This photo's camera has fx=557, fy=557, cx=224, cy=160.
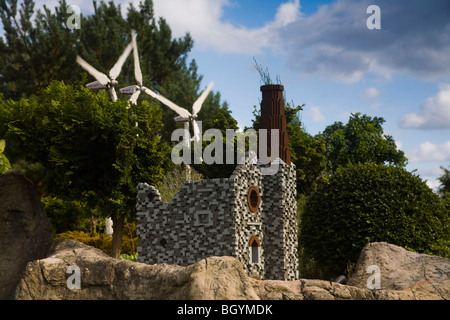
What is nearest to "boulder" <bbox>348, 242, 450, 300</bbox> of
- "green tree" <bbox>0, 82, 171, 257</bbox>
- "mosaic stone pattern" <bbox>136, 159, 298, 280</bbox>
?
"mosaic stone pattern" <bbox>136, 159, 298, 280</bbox>

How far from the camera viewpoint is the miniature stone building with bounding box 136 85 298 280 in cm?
1502

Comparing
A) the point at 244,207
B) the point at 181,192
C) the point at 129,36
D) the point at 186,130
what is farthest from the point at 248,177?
the point at 129,36

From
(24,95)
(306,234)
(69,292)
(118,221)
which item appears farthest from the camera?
(24,95)

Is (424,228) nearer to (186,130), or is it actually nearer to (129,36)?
(186,130)

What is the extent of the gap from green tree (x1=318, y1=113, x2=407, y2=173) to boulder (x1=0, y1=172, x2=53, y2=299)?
24.2 m

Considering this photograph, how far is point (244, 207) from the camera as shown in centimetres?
1539

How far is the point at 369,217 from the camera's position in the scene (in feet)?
52.6

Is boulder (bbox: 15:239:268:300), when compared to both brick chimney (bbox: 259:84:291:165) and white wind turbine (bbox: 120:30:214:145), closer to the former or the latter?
brick chimney (bbox: 259:84:291:165)

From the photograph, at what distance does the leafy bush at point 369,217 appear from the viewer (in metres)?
16.0

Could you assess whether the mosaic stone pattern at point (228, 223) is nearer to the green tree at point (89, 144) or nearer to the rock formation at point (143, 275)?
the rock formation at point (143, 275)

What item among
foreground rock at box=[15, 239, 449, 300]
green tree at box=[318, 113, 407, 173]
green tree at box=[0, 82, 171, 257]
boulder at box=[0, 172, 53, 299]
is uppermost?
green tree at box=[318, 113, 407, 173]

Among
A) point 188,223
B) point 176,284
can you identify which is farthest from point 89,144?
point 176,284

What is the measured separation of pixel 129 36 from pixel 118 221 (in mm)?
23927

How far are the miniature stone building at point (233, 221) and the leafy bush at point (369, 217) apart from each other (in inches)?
32.2
